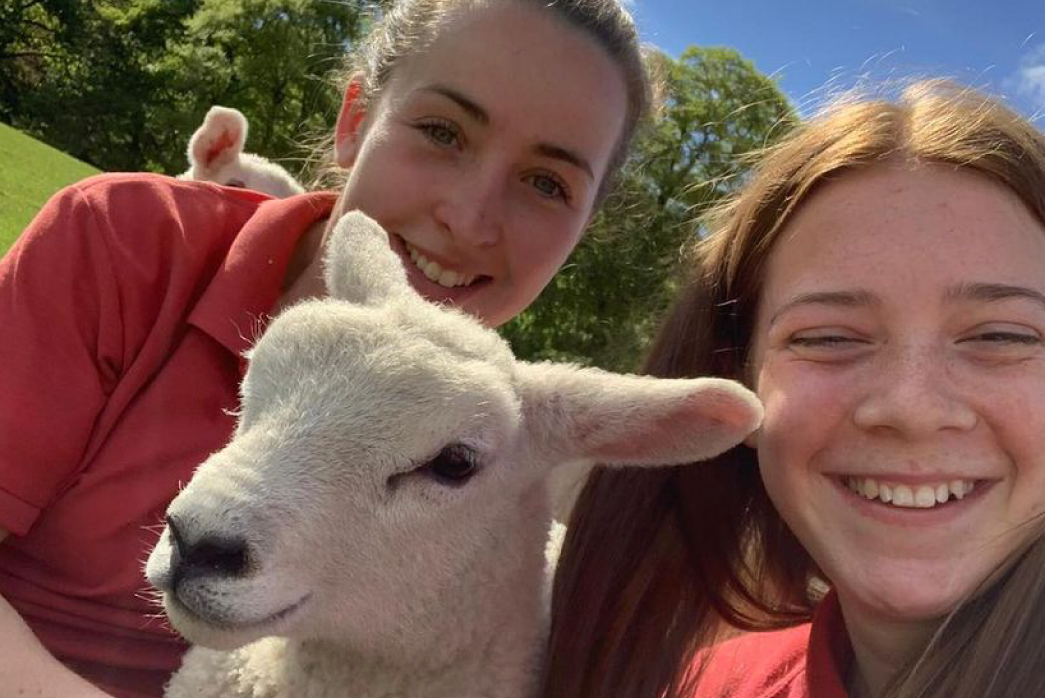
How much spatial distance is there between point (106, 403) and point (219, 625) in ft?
2.78

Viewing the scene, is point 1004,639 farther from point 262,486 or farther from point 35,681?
point 35,681

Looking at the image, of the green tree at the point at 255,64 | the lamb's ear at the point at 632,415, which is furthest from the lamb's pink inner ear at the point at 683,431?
the green tree at the point at 255,64

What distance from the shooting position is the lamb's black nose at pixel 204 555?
4.65 ft

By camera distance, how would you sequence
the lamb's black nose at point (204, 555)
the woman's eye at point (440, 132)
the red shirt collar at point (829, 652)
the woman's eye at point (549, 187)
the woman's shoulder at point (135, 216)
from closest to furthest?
the lamb's black nose at point (204, 555)
the red shirt collar at point (829, 652)
the woman's shoulder at point (135, 216)
the woman's eye at point (440, 132)
the woman's eye at point (549, 187)

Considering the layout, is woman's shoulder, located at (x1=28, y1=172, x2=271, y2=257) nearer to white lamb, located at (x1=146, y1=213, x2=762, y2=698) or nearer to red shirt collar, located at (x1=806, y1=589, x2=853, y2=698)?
white lamb, located at (x1=146, y1=213, x2=762, y2=698)

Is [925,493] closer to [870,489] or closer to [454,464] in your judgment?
[870,489]

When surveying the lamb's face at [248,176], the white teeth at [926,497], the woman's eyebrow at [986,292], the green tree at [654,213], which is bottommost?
the white teeth at [926,497]

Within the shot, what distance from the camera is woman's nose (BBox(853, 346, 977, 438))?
1.59m

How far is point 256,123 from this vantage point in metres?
25.3

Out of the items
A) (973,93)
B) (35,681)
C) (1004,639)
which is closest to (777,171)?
(973,93)

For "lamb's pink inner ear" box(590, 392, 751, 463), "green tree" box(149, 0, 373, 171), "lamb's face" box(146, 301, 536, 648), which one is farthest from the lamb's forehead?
"green tree" box(149, 0, 373, 171)

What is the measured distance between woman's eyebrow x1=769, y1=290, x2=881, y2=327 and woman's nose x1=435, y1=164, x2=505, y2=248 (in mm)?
926

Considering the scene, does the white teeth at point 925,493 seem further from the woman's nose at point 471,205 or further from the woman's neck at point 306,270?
the woman's neck at point 306,270

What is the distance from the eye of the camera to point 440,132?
8.41 ft
